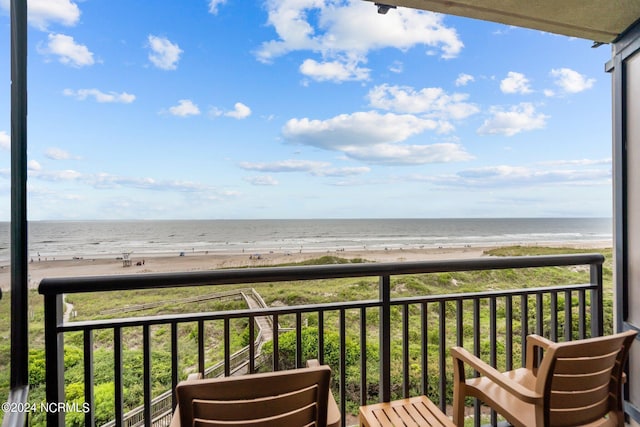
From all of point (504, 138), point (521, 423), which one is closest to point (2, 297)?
point (521, 423)

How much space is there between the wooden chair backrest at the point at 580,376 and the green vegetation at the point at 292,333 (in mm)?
613

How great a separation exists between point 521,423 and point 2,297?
6.59 feet

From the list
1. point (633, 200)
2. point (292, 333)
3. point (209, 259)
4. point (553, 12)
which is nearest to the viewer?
point (553, 12)

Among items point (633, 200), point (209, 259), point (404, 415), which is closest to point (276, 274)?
point (404, 415)

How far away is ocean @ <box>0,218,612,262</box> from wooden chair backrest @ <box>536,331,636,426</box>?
17.4 m

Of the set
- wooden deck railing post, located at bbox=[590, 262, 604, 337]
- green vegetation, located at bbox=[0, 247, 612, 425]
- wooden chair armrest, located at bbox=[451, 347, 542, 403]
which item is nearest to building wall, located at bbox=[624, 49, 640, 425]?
wooden deck railing post, located at bbox=[590, 262, 604, 337]

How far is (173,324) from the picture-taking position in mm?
1378

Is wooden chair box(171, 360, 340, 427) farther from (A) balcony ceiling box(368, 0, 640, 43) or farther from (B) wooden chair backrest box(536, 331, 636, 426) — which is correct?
(A) balcony ceiling box(368, 0, 640, 43)

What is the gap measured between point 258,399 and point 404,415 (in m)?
0.94

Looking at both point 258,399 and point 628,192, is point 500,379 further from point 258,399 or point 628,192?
point 628,192

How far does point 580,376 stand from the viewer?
44.8 inches

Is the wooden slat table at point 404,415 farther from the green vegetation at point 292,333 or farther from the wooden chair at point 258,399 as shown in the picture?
the wooden chair at point 258,399

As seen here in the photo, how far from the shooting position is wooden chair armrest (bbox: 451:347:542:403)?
1.12 m

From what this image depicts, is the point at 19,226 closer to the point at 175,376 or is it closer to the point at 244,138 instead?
the point at 175,376
